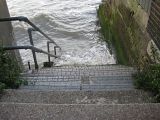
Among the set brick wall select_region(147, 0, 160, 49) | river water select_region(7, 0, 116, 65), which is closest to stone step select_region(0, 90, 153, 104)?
brick wall select_region(147, 0, 160, 49)

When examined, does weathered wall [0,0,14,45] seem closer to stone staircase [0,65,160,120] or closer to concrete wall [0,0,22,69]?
concrete wall [0,0,22,69]

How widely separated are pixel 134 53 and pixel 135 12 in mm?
909

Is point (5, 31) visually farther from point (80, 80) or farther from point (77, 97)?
point (77, 97)

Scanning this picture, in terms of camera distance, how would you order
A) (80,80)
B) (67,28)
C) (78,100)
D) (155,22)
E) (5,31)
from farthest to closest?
(67,28) < (5,31) < (155,22) < (80,80) < (78,100)

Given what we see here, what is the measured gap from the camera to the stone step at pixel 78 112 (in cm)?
332

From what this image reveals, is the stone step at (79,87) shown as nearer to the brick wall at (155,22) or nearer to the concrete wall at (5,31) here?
the brick wall at (155,22)

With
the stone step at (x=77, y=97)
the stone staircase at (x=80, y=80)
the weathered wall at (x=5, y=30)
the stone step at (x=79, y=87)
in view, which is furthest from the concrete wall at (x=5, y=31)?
the stone step at (x=77, y=97)

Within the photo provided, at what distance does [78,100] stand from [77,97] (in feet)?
0.23

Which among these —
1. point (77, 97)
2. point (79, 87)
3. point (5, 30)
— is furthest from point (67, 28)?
point (77, 97)

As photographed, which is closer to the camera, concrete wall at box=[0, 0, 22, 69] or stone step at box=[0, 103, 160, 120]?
stone step at box=[0, 103, 160, 120]

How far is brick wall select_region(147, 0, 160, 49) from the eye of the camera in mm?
5004

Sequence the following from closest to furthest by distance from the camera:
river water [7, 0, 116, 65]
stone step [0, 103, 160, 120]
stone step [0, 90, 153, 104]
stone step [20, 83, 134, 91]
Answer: stone step [0, 103, 160, 120] < stone step [0, 90, 153, 104] < stone step [20, 83, 134, 91] < river water [7, 0, 116, 65]

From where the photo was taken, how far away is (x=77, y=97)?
392 centimetres

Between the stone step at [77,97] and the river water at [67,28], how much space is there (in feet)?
14.7
